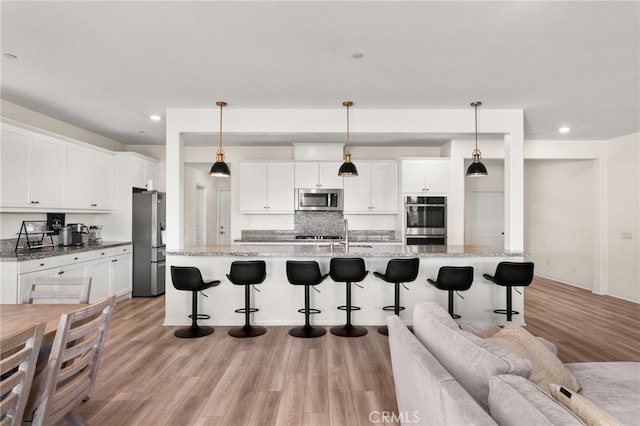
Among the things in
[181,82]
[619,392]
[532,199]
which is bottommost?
[619,392]

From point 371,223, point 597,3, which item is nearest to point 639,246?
point 371,223

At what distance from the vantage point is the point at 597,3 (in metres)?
2.19

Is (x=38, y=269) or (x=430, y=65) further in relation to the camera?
(x=38, y=269)

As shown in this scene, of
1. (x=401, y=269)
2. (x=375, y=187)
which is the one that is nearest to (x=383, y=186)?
(x=375, y=187)

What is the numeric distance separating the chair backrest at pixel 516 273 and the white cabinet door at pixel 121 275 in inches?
202

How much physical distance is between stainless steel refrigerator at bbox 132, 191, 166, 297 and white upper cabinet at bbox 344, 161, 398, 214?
3.14 metres

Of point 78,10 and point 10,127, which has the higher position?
point 78,10

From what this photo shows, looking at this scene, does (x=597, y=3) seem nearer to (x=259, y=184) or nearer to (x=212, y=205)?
(x=259, y=184)

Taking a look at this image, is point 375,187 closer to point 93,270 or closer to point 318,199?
point 318,199

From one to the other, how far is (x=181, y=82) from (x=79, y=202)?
8.92ft

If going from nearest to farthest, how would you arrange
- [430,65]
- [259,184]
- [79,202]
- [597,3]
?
[597,3] < [430,65] < [79,202] < [259,184]

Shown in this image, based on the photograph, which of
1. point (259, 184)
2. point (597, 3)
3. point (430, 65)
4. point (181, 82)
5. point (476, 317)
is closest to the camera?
point (597, 3)

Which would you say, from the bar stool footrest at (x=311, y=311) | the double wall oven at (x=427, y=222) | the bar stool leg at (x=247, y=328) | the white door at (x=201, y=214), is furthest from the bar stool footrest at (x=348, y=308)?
the white door at (x=201, y=214)

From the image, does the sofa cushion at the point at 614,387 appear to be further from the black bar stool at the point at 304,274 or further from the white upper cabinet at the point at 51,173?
the white upper cabinet at the point at 51,173
